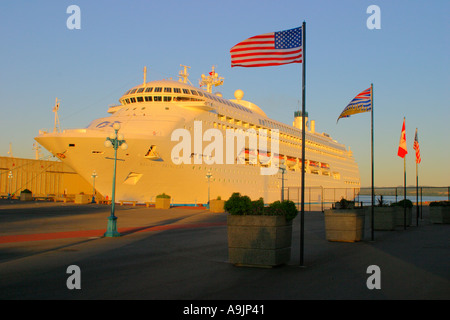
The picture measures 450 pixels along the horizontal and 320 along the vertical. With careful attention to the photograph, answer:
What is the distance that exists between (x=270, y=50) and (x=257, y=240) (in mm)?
5470

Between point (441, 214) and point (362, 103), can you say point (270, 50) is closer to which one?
point (362, 103)

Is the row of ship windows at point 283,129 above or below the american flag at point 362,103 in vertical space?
above

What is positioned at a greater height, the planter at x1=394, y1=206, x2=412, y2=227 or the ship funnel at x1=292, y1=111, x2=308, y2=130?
the ship funnel at x1=292, y1=111, x2=308, y2=130

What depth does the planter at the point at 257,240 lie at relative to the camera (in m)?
9.13

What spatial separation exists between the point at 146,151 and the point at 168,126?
358 cm

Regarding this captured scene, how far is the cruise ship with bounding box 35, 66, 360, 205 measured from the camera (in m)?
36.4

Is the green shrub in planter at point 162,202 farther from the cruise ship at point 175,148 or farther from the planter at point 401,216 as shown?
the planter at point 401,216

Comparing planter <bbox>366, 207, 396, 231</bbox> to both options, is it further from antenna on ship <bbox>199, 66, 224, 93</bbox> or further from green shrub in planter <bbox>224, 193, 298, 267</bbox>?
antenna on ship <bbox>199, 66, 224, 93</bbox>

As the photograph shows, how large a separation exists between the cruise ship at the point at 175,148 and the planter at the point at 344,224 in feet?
71.8

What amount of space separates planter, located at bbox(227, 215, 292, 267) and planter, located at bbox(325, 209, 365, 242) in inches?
224

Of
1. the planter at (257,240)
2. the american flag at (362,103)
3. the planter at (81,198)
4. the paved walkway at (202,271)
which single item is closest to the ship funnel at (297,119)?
the planter at (81,198)

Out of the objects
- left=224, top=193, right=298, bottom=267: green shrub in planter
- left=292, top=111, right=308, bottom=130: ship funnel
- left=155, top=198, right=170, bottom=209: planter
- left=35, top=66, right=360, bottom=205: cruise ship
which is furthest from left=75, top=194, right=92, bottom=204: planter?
left=292, top=111, right=308, bottom=130: ship funnel
